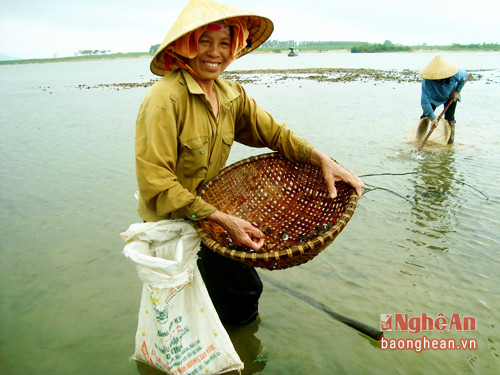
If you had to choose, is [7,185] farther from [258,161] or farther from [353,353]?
[353,353]

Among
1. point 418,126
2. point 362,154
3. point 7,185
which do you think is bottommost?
point 7,185

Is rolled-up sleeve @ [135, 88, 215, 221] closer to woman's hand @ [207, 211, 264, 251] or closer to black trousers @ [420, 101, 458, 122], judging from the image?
woman's hand @ [207, 211, 264, 251]

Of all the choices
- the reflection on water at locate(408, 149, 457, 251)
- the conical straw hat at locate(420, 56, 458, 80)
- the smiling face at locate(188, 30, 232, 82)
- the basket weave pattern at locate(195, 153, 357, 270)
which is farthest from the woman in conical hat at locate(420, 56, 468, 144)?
the smiling face at locate(188, 30, 232, 82)

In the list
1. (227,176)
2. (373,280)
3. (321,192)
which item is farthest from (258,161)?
(373,280)

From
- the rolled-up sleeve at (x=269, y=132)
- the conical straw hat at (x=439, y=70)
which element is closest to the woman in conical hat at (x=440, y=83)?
the conical straw hat at (x=439, y=70)

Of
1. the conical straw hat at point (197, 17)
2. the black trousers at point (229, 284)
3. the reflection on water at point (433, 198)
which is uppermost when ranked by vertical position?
the conical straw hat at point (197, 17)

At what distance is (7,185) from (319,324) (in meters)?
5.36

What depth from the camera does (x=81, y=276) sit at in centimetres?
325

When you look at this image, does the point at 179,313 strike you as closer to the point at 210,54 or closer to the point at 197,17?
the point at 210,54

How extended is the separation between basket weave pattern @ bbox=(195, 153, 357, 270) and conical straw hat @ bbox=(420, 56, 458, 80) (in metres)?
4.83

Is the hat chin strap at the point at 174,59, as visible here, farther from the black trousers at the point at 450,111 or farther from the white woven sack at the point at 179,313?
the black trousers at the point at 450,111

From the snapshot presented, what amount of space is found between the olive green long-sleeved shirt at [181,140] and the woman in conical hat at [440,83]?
5173mm

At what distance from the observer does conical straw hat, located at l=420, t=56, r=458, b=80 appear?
5980 mm

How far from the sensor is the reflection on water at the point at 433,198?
3.76 m
